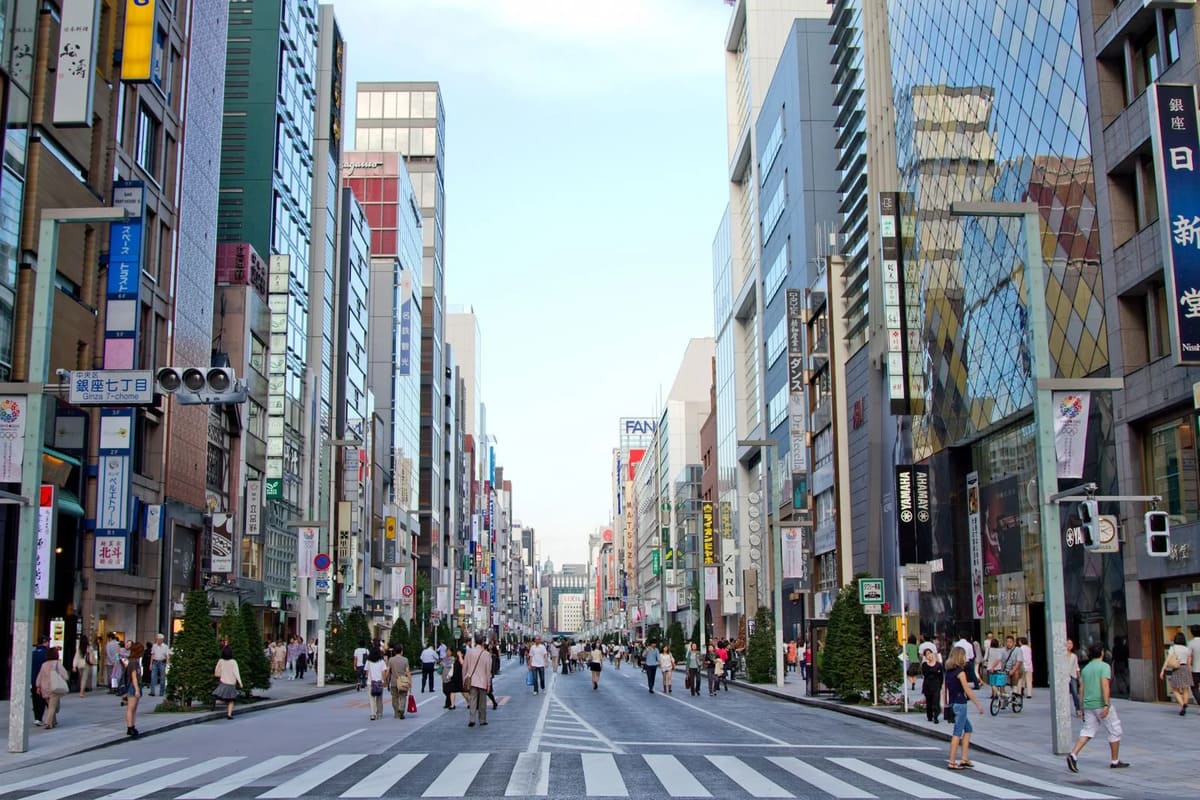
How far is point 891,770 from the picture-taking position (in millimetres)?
16828

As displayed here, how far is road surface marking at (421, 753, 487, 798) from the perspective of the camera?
45.6 ft

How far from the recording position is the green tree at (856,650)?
101 feet

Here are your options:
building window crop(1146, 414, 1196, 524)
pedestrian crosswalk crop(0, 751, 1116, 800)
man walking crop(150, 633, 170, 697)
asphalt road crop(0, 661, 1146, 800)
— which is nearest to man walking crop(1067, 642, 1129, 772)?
asphalt road crop(0, 661, 1146, 800)

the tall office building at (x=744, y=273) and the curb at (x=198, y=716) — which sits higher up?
the tall office building at (x=744, y=273)

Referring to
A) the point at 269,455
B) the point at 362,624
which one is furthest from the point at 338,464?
the point at 362,624

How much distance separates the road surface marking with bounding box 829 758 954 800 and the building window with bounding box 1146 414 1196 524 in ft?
52.2

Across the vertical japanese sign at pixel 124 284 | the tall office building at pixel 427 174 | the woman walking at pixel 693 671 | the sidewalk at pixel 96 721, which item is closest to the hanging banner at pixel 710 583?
the woman walking at pixel 693 671

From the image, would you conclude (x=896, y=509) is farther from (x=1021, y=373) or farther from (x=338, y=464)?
(x=338, y=464)

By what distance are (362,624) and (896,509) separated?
2271 centimetres

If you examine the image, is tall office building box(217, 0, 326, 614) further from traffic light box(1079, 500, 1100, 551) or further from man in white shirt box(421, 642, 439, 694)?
traffic light box(1079, 500, 1100, 551)

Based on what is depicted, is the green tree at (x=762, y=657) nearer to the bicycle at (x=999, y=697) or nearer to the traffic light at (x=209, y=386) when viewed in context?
the bicycle at (x=999, y=697)

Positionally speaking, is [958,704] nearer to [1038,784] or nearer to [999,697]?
[1038,784]

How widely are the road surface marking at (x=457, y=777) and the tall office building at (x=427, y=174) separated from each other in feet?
361

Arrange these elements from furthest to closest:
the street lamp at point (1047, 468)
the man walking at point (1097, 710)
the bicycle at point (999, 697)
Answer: the bicycle at point (999, 697)
the street lamp at point (1047, 468)
the man walking at point (1097, 710)
